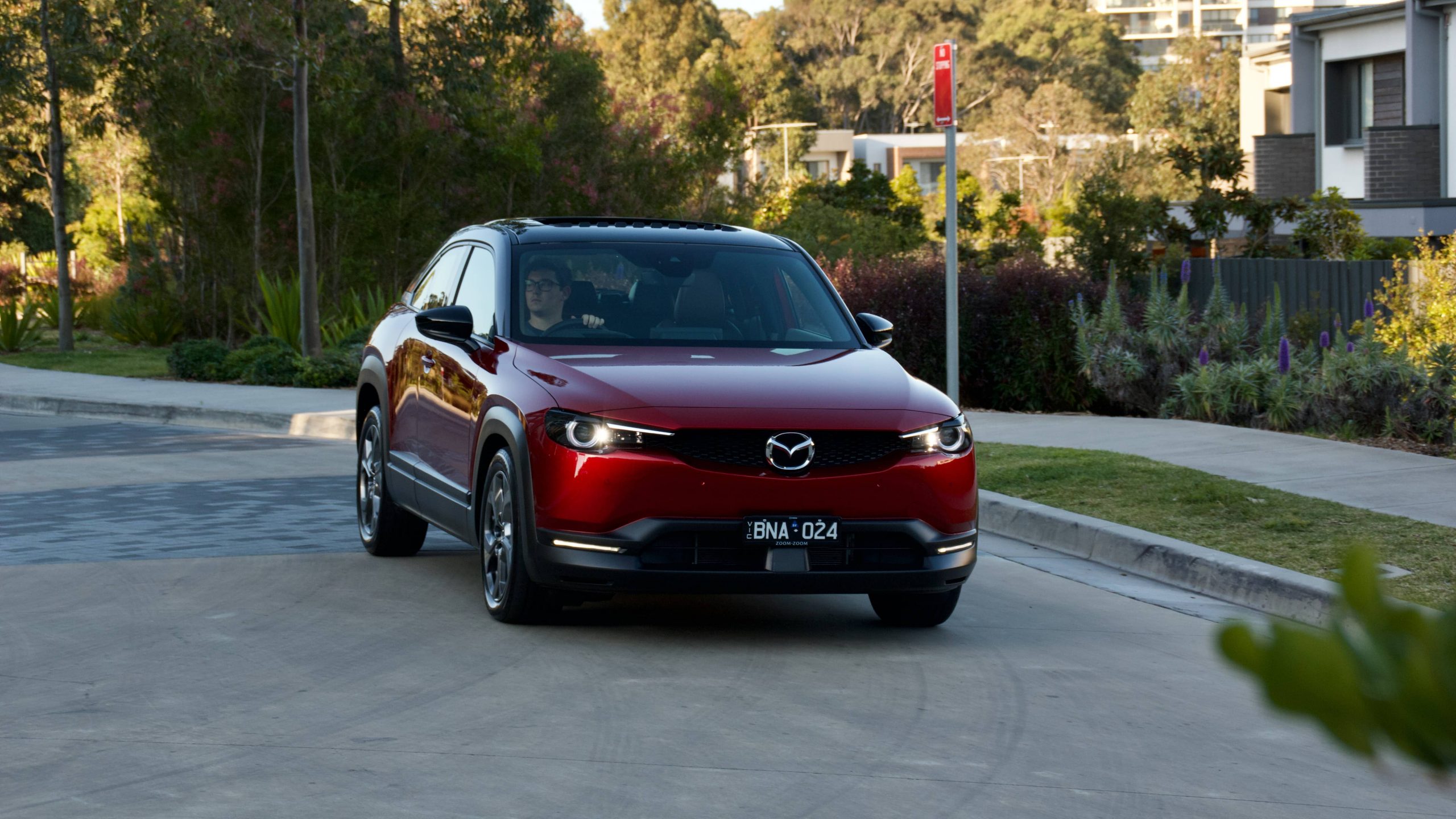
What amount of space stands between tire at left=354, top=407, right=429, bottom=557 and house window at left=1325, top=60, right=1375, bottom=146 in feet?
92.0

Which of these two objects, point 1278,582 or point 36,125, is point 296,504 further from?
point 36,125

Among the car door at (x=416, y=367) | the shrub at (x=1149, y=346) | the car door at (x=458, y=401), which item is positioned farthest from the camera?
the shrub at (x=1149, y=346)

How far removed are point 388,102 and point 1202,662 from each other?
2153 centimetres

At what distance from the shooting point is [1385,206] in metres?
29.2

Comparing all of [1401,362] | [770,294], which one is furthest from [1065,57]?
[770,294]

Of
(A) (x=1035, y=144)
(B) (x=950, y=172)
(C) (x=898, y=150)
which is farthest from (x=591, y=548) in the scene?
(C) (x=898, y=150)

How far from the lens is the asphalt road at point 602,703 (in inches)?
198

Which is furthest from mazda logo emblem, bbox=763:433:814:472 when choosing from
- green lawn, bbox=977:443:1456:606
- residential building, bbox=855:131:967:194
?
residential building, bbox=855:131:967:194

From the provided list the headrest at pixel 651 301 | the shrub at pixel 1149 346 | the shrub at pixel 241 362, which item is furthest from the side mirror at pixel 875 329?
the shrub at pixel 241 362

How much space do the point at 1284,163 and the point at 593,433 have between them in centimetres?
3023

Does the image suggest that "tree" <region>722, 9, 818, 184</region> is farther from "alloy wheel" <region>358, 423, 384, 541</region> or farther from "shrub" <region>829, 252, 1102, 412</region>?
"alloy wheel" <region>358, 423, 384, 541</region>

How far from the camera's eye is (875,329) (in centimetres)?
845

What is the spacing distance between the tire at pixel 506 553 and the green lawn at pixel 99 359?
1684 cm

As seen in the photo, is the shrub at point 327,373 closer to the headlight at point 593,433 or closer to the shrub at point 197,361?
the shrub at point 197,361
